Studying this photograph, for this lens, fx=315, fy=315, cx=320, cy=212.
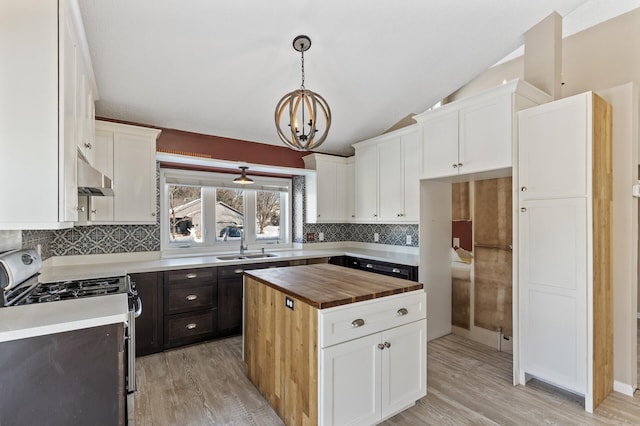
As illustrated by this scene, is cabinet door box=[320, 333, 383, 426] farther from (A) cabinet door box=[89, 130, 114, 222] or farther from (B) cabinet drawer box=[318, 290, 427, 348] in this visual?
(A) cabinet door box=[89, 130, 114, 222]

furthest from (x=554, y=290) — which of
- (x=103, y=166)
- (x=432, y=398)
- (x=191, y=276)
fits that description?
(x=103, y=166)

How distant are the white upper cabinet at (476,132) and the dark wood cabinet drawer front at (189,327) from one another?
8.82ft

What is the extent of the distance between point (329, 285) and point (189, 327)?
190 cm

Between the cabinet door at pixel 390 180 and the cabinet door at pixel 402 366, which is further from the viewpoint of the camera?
the cabinet door at pixel 390 180

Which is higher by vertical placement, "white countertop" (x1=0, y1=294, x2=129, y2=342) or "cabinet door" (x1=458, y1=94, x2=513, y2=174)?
"cabinet door" (x1=458, y1=94, x2=513, y2=174)

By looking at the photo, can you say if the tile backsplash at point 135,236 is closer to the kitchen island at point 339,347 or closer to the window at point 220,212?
the window at point 220,212

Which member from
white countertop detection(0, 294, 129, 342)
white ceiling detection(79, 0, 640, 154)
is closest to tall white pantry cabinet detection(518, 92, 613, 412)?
white ceiling detection(79, 0, 640, 154)

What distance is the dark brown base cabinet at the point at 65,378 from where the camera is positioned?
53.9 inches

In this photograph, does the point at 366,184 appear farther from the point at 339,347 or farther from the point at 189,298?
the point at 339,347

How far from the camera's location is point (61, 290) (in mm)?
2023

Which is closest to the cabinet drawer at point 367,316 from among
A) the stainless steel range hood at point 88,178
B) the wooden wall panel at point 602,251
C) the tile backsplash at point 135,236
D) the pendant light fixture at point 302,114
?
the pendant light fixture at point 302,114

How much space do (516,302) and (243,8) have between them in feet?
9.96

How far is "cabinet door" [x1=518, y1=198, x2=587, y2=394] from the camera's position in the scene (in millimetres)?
2176

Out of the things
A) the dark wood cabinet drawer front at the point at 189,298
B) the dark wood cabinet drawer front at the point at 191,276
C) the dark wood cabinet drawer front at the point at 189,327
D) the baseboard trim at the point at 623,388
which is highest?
the dark wood cabinet drawer front at the point at 191,276
